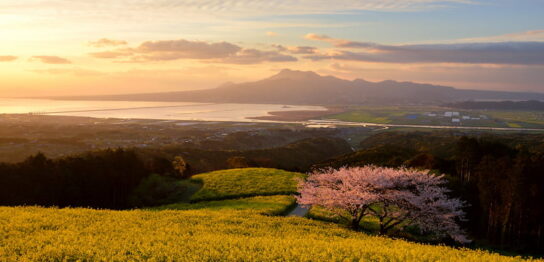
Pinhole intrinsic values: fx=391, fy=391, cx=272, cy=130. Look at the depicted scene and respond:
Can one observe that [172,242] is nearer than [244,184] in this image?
Yes

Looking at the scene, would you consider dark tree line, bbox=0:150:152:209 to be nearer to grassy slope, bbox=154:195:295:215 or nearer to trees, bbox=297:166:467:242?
grassy slope, bbox=154:195:295:215

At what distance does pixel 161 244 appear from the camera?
18.8 metres

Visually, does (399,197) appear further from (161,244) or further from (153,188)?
(153,188)

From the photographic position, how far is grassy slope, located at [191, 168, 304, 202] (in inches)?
2164

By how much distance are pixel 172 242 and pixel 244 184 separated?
4025 centimetres

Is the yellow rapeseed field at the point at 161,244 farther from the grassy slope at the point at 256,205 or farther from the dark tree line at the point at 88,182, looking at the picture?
the dark tree line at the point at 88,182

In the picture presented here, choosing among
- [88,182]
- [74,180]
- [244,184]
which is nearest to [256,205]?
[244,184]

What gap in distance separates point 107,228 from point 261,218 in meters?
13.4

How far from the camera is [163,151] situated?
157750 mm

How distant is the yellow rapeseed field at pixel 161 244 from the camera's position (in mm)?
17094

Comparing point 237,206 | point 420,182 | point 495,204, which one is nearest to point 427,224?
point 420,182

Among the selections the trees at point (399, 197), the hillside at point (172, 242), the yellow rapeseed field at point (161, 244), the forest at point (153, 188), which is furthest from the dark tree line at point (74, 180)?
the trees at point (399, 197)

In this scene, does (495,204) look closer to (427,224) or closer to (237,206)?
(427,224)

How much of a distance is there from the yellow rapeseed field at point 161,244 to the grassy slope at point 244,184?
26715 mm
